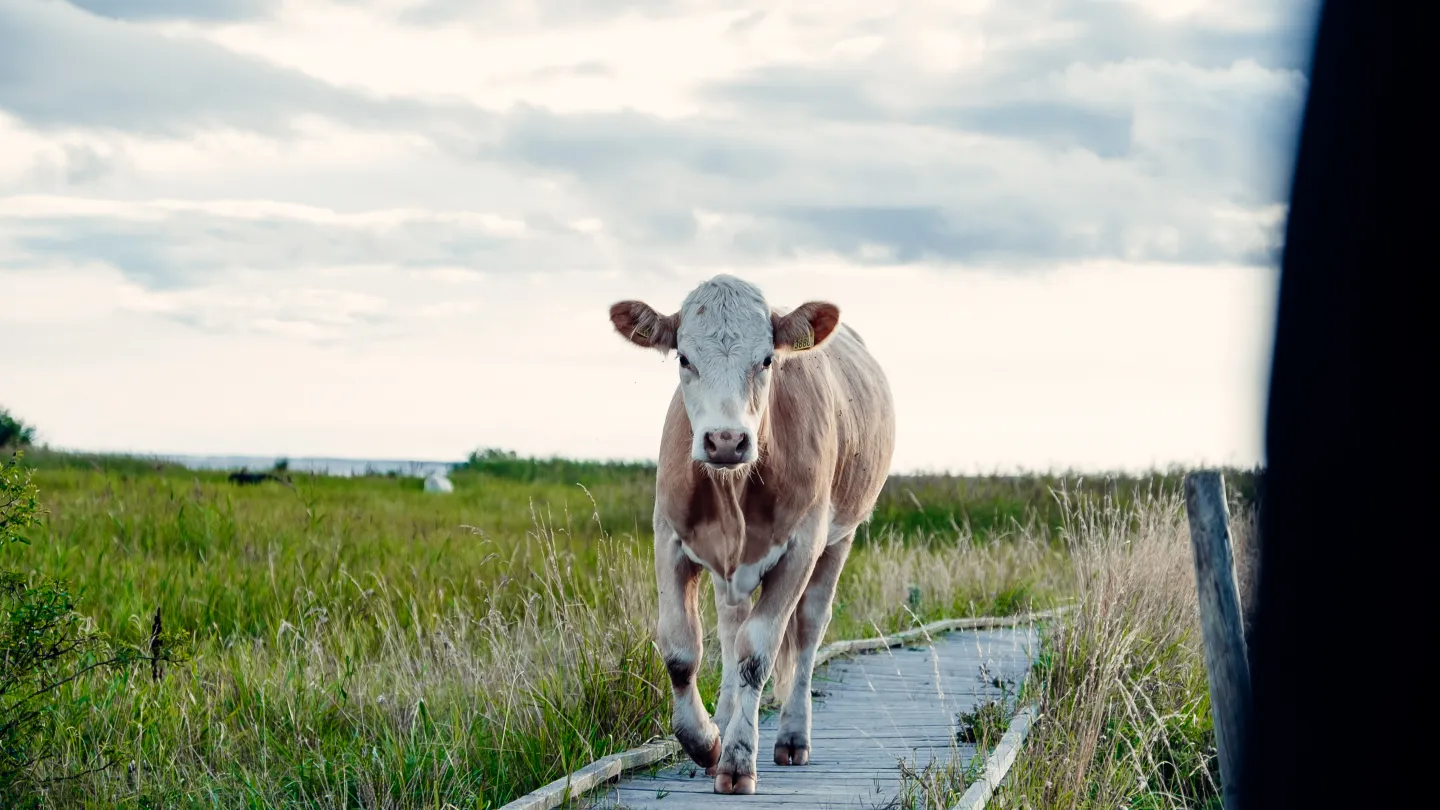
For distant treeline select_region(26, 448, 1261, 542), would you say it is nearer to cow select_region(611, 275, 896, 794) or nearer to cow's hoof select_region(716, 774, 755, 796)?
cow select_region(611, 275, 896, 794)

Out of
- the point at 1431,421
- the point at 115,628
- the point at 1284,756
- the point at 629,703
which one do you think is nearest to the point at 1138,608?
the point at 629,703

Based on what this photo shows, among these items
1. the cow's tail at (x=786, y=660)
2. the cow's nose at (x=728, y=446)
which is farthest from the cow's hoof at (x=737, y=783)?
the cow's nose at (x=728, y=446)

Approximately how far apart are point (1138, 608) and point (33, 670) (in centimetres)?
641

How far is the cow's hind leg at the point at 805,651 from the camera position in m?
6.93

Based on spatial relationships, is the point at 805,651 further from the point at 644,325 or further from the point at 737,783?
the point at 644,325

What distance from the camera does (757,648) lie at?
622 cm

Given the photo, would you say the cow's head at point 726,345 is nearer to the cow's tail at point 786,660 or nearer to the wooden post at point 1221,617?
the cow's tail at point 786,660

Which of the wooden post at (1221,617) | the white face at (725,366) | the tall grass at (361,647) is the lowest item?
the tall grass at (361,647)

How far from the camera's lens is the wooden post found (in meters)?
4.89

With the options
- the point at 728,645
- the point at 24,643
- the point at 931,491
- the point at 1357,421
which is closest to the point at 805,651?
the point at 728,645

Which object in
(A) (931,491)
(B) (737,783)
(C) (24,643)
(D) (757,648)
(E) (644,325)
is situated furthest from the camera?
(A) (931,491)

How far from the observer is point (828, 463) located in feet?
22.7

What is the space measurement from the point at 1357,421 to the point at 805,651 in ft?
16.1

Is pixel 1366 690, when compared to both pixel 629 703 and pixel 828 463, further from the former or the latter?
pixel 629 703
